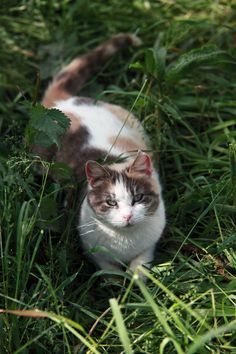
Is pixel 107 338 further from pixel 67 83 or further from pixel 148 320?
pixel 67 83

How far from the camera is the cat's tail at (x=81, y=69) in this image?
130 inches

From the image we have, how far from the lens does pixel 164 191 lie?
3.01 metres

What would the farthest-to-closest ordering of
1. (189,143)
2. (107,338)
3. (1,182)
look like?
(189,143)
(1,182)
(107,338)

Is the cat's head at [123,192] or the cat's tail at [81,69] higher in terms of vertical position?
the cat's tail at [81,69]

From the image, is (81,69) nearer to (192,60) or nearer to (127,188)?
(192,60)

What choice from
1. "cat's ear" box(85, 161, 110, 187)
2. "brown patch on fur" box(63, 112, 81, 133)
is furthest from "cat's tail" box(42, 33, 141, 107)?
"cat's ear" box(85, 161, 110, 187)

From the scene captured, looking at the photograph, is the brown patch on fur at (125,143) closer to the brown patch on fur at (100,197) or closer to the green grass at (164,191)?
the green grass at (164,191)

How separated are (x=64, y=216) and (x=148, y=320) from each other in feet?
1.97

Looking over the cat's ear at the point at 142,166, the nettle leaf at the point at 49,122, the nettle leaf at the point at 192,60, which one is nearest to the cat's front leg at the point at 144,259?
the cat's ear at the point at 142,166

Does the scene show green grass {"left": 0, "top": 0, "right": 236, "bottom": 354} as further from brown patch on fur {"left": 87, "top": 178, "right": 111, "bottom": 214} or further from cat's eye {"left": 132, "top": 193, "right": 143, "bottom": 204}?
cat's eye {"left": 132, "top": 193, "right": 143, "bottom": 204}

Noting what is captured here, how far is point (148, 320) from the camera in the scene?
2270 mm

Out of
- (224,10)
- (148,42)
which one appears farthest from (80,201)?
(224,10)

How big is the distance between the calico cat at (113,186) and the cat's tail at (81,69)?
0.62 ft

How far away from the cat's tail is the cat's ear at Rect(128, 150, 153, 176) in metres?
0.82
